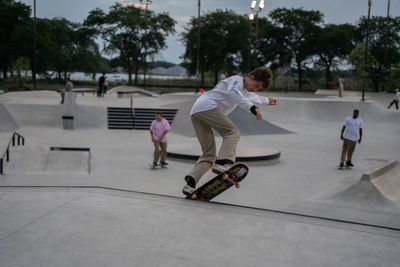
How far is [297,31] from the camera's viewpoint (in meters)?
66.2

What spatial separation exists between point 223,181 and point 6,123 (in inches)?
647

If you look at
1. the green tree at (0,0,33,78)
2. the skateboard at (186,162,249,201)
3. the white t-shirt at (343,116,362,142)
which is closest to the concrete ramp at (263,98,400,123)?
the white t-shirt at (343,116,362,142)

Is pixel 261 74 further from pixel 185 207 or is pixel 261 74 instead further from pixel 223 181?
pixel 185 207

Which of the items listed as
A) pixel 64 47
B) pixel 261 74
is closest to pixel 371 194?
pixel 261 74

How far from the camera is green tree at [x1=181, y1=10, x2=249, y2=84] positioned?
210ft

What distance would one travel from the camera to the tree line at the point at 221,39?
61156 millimetres

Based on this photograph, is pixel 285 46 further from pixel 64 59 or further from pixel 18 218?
pixel 18 218

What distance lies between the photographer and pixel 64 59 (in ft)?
208

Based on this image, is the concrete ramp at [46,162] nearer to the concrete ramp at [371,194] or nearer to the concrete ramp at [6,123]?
the concrete ramp at [371,194]

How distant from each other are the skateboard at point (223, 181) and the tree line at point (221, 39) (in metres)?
55.4

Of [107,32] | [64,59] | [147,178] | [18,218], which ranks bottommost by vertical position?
[147,178]

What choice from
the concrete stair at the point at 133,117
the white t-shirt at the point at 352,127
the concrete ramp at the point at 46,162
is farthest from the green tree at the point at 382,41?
the concrete ramp at the point at 46,162

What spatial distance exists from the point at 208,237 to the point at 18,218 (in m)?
1.95

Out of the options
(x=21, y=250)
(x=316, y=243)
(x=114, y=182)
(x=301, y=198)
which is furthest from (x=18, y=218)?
(x=301, y=198)
